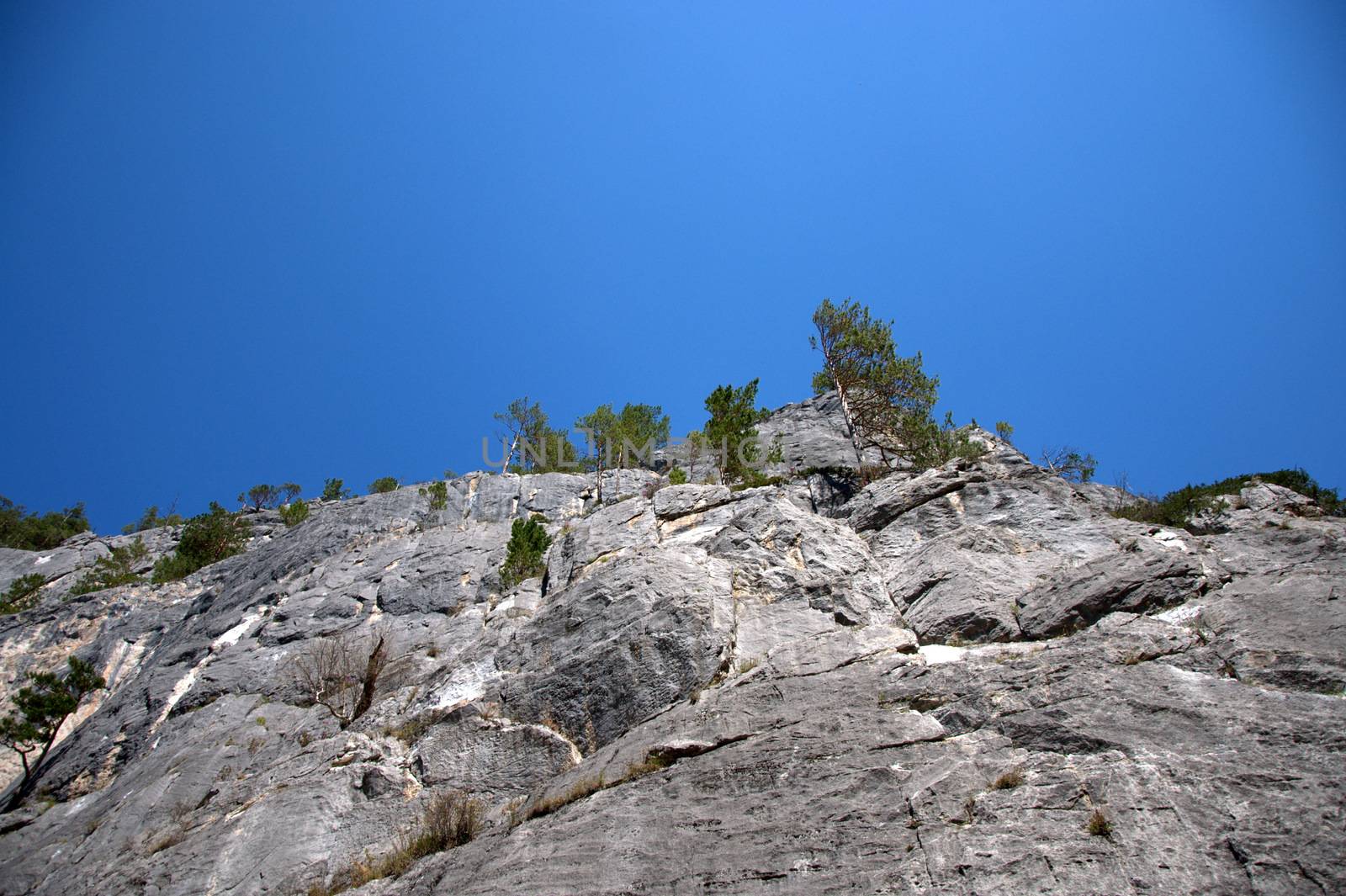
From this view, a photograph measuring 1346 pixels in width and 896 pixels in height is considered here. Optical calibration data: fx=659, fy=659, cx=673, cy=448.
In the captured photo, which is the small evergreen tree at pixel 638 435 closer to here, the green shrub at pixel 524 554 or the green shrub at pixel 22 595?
the green shrub at pixel 524 554

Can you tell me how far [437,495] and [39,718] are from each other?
55.7 ft

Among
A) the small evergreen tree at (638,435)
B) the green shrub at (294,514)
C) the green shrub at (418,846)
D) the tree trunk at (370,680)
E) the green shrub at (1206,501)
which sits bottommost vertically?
the green shrub at (418,846)

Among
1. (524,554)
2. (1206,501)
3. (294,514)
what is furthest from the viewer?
(294,514)

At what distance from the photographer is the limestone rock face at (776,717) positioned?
8.63m

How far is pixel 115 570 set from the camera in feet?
126

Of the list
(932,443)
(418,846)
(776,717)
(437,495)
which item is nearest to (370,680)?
(418,846)

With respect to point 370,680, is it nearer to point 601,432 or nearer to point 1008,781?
point 1008,781

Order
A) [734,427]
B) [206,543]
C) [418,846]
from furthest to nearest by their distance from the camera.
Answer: [206,543]
[734,427]
[418,846]

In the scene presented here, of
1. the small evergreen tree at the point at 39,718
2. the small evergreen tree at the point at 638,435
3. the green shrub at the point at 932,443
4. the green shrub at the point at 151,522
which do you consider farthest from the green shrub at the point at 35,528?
the green shrub at the point at 932,443

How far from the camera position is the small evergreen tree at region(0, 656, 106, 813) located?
2231 centimetres

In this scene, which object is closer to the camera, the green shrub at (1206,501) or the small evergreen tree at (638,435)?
the green shrub at (1206,501)

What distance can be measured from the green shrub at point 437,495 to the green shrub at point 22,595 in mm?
Result: 20989

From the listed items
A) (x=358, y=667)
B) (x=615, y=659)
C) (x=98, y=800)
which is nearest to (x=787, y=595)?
(x=615, y=659)

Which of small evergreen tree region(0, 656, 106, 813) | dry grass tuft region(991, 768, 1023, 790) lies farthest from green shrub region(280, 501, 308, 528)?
dry grass tuft region(991, 768, 1023, 790)
